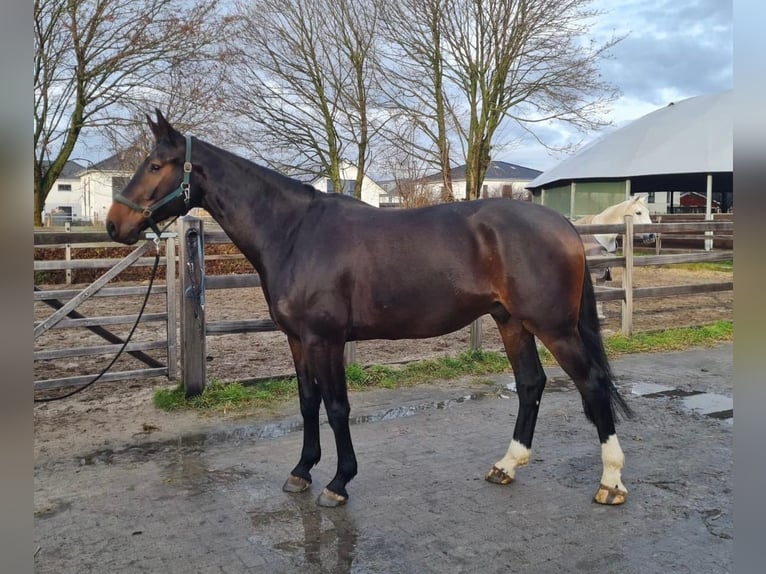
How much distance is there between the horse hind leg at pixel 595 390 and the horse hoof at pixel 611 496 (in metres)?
0.02

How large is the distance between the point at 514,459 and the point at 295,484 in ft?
4.17

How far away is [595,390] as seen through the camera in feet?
10.6

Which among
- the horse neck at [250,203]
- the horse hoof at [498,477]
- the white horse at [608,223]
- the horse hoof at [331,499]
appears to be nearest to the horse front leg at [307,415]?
the horse hoof at [331,499]

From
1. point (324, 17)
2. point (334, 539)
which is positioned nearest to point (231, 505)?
point (334, 539)

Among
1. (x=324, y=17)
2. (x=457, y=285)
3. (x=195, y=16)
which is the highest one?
(x=324, y=17)

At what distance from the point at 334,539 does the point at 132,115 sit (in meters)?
12.7

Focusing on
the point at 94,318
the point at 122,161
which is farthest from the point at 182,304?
the point at 122,161

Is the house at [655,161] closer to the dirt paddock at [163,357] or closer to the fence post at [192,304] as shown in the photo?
the dirt paddock at [163,357]

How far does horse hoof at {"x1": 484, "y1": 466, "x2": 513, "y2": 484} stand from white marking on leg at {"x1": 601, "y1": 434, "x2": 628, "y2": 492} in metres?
0.52

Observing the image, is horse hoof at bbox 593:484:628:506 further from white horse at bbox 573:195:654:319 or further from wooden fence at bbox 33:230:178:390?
white horse at bbox 573:195:654:319

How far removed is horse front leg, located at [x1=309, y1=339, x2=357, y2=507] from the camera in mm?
3111

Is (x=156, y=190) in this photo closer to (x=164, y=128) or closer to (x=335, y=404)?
(x=164, y=128)

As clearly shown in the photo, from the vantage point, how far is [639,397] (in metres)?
5.14
